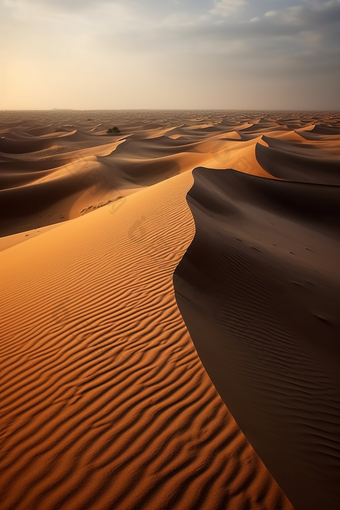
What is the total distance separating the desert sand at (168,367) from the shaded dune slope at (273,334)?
0.06ft

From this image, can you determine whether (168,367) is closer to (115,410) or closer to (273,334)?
(115,410)

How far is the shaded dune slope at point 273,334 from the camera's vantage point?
2.29 m

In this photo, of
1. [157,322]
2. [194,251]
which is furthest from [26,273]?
[157,322]

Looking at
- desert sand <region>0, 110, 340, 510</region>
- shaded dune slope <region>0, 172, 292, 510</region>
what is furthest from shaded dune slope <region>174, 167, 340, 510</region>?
shaded dune slope <region>0, 172, 292, 510</region>

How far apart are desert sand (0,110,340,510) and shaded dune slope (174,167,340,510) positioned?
2cm

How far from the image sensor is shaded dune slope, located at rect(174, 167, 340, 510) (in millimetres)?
2294

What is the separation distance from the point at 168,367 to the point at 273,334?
1.96 m

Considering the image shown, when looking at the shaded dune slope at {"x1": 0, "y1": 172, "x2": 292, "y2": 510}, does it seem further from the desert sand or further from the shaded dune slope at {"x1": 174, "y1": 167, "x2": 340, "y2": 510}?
the shaded dune slope at {"x1": 174, "y1": 167, "x2": 340, "y2": 510}

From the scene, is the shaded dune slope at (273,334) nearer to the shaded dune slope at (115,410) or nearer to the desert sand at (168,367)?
the desert sand at (168,367)

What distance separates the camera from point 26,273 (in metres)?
5.94

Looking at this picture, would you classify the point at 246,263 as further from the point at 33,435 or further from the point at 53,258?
the point at 33,435

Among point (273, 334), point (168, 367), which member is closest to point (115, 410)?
point (168, 367)

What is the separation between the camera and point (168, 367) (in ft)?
9.11

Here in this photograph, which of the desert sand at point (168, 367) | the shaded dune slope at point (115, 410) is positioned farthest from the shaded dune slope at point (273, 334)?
the shaded dune slope at point (115, 410)
